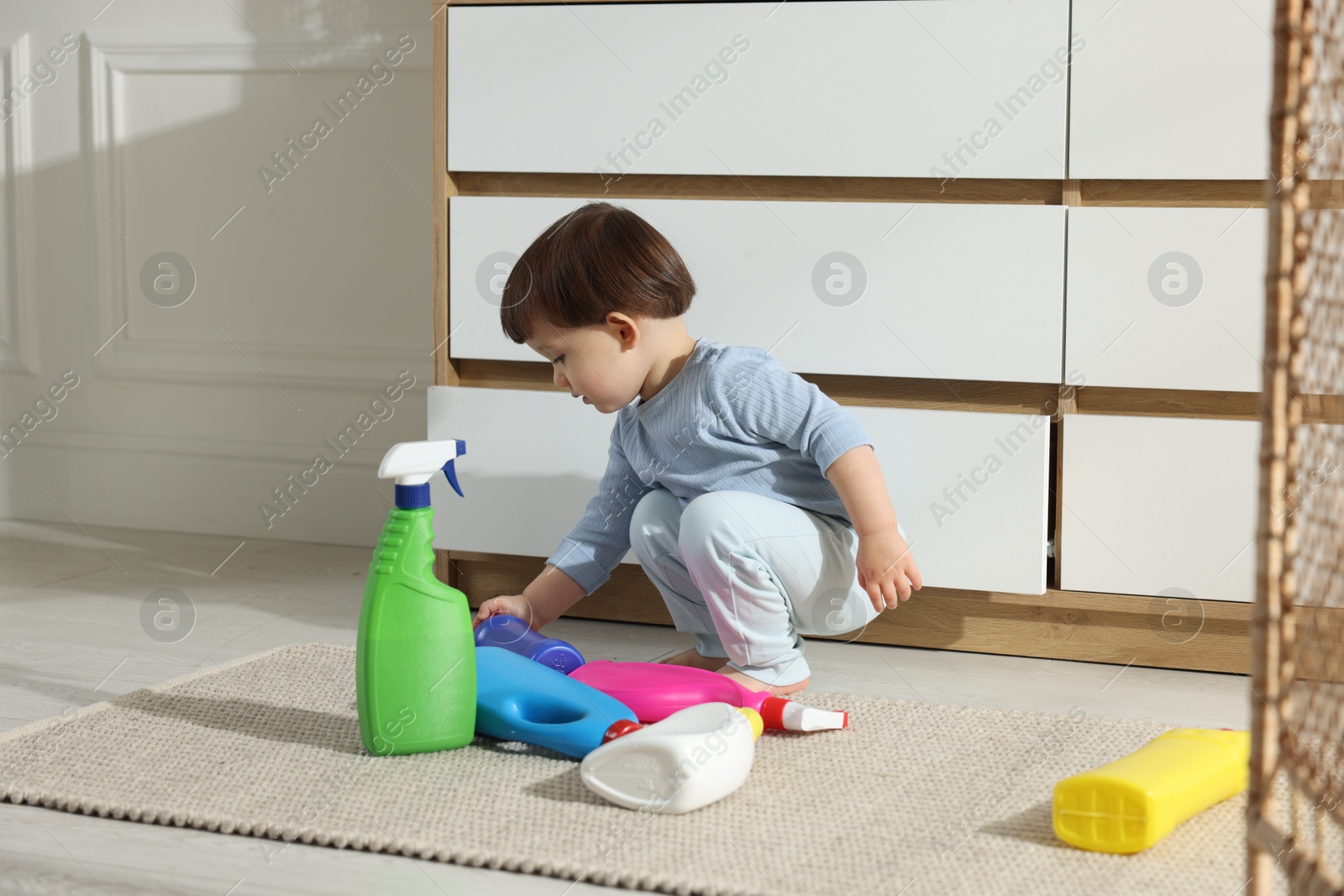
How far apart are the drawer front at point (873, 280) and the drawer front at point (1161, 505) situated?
4.0 inches

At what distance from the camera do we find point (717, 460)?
48.8 inches

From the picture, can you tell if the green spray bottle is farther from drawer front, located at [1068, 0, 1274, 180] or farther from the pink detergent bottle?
drawer front, located at [1068, 0, 1274, 180]

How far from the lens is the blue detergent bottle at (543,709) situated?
969 millimetres

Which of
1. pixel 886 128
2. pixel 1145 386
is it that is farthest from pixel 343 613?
pixel 1145 386

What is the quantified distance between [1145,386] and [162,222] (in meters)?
1.53

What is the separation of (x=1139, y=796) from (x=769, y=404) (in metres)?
0.53

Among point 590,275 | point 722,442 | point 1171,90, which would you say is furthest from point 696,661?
point 1171,90

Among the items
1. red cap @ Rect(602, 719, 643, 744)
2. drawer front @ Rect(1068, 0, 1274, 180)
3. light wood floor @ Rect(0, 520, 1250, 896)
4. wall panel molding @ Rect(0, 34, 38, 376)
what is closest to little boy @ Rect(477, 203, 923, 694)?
light wood floor @ Rect(0, 520, 1250, 896)

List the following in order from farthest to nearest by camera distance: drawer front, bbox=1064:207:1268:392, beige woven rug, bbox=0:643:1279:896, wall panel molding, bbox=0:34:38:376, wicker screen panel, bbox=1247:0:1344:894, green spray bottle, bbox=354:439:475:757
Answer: wall panel molding, bbox=0:34:38:376 → drawer front, bbox=1064:207:1268:392 → green spray bottle, bbox=354:439:475:757 → beige woven rug, bbox=0:643:1279:896 → wicker screen panel, bbox=1247:0:1344:894

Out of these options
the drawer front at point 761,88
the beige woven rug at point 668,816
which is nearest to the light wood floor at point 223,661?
the beige woven rug at point 668,816

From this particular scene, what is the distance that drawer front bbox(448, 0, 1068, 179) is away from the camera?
1.25m

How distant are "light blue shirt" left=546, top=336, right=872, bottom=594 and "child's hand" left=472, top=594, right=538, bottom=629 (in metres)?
0.06

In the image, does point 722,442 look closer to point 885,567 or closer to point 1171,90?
point 885,567

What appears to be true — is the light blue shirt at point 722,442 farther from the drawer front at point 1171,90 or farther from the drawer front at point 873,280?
the drawer front at point 1171,90
